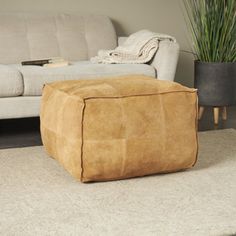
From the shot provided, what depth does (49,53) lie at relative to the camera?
388 cm

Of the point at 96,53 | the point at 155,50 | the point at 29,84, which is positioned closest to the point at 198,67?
the point at 155,50

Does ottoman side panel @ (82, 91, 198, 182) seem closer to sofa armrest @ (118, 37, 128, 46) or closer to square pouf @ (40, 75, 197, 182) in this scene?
square pouf @ (40, 75, 197, 182)

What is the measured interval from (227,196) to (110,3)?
245 cm

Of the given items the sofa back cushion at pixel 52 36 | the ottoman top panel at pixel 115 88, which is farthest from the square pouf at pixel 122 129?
the sofa back cushion at pixel 52 36

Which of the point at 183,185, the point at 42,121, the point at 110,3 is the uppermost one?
the point at 110,3

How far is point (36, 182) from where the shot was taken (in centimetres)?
247

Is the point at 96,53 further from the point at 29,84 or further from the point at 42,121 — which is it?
the point at 42,121

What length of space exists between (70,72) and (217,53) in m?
1.04

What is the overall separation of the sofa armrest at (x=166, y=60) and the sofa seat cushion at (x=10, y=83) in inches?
37.1

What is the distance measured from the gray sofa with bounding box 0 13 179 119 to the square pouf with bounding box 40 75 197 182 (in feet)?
2.03

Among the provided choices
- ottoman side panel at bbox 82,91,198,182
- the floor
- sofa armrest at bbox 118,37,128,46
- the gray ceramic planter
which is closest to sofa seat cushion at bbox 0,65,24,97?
the floor

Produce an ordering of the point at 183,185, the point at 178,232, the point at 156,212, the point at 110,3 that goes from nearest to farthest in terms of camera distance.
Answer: the point at 178,232 < the point at 156,212 < the point at 183,185 < the point at 110,3

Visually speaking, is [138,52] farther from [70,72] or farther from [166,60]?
[70,72]

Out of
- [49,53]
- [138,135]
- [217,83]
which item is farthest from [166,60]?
[138,135]
